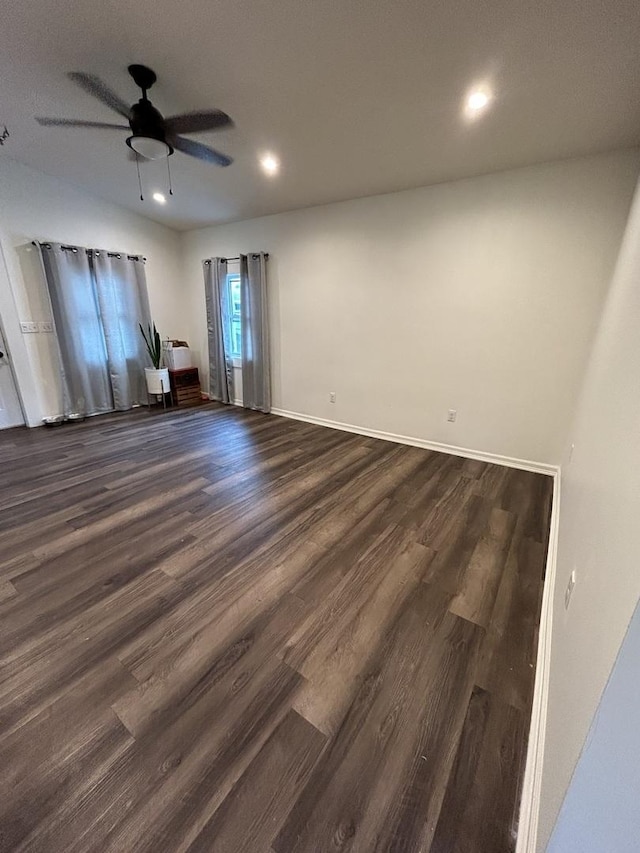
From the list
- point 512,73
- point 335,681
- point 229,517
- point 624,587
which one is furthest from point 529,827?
point 512,73

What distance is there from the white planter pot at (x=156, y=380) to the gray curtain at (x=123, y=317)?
0.24 m

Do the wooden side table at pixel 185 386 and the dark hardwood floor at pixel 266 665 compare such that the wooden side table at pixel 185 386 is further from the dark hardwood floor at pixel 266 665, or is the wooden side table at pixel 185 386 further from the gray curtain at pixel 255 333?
the dark hardwood floor at pixel 266 665

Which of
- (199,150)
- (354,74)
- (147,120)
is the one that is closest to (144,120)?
(147,120)

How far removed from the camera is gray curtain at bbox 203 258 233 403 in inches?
185

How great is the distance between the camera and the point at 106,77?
2.24 metres

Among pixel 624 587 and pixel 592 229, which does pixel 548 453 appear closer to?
pixel 592 229

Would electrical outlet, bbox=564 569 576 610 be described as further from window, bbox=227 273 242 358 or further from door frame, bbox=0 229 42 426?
door frame, bbox=0 229 42 426

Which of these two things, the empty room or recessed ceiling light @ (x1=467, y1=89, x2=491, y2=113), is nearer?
the empty room

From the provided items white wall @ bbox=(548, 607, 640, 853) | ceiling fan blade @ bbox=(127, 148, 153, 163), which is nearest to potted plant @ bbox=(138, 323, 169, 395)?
ceiling fan blade @ bbox=(127, 148, 153, 163)

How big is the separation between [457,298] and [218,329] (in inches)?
130

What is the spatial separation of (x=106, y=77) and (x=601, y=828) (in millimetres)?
3967

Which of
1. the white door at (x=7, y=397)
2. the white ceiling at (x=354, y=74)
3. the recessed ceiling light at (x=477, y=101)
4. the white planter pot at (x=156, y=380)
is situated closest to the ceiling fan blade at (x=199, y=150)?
the white ceiling at (x=354, y=74)

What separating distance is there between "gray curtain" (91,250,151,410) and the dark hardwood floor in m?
2.50

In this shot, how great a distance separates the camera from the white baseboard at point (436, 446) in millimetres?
3038
